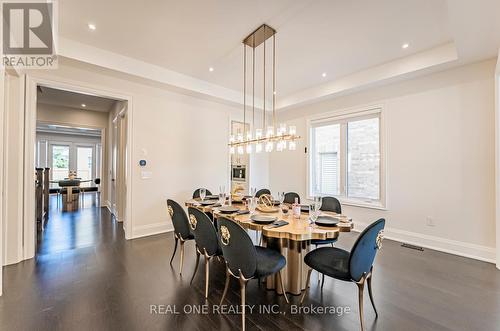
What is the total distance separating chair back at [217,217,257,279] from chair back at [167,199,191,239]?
2.95 ft

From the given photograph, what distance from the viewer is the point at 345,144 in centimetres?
475

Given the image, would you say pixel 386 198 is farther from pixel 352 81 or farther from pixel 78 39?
pixel 78 39

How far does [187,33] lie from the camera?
294 cm

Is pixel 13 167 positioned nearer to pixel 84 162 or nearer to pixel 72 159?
pixel 72 159

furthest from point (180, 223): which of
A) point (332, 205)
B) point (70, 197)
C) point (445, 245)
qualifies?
point (70, 197)

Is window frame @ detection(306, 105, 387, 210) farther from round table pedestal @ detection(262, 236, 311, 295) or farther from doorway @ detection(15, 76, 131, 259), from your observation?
doorway @ detection(15, 76, 131, 259)

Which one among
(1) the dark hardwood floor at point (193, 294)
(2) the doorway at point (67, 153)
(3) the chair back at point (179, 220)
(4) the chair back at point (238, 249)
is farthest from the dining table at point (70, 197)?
(4) the chair back at point (238, 249)

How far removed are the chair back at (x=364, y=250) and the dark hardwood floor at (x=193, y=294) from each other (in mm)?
488

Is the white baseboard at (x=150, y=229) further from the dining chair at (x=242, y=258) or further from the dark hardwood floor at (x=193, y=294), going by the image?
the dining chair at (x=242, y=258)

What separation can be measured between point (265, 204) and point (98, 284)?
2.12 meters

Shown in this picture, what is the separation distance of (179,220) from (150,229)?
1.90 m

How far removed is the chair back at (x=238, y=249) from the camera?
1.72 m

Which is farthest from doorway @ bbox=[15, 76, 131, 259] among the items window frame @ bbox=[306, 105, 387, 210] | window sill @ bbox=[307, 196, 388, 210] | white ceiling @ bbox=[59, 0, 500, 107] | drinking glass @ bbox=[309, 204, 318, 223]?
window sill @ bbox=[307, 196, 388, 210]

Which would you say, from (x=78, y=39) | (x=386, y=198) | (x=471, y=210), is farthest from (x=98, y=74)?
(x=471, y=210)
